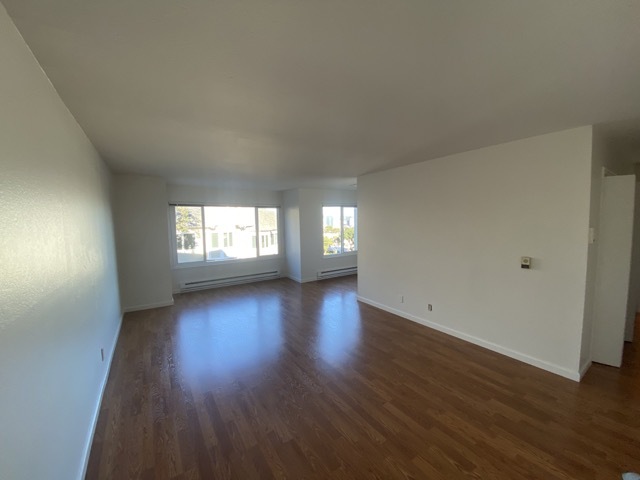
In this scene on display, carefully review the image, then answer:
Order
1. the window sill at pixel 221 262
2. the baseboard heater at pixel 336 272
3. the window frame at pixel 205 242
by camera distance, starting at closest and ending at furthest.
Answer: the window frame at pixel 205 242 → the window sill at pixel 221 262 → the baseboard heater at pixel 336 272

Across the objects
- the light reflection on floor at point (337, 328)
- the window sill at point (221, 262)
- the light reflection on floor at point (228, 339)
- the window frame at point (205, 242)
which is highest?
the window frame at point (205, 242)

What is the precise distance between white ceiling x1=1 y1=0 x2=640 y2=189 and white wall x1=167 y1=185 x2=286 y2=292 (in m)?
3.31

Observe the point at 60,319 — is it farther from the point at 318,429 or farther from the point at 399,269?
the point at 399,269

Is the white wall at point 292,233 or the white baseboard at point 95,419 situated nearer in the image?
the white baseboard at point 95,419

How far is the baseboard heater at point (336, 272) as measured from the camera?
6630 mm

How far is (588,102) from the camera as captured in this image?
178 centimetres

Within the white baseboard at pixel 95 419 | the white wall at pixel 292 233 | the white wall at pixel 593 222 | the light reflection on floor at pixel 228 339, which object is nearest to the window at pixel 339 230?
the white wall at pixel 292 233

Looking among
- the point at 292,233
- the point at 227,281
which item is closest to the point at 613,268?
the point at 292,233

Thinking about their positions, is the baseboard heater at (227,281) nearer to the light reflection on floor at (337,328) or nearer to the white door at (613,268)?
the light reflection on floor at (337,328)

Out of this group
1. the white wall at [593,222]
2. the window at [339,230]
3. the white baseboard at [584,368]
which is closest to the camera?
the white wall at [593,222]

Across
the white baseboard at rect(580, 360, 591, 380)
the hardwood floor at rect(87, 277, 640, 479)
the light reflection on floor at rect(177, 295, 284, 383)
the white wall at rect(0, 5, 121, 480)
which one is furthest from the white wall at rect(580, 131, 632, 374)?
the white wall at rect(0, 5, 121, 480)

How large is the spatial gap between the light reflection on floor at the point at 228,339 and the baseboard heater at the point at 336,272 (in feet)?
6.45

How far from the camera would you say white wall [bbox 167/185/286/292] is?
5.55 metres

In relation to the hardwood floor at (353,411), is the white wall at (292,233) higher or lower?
higher
